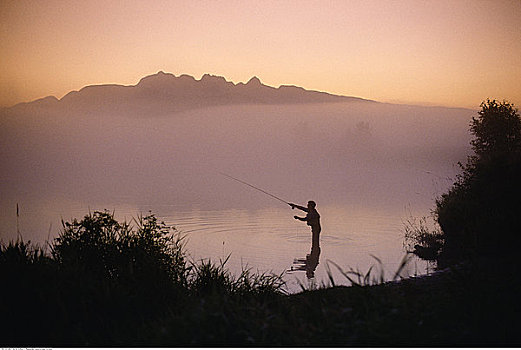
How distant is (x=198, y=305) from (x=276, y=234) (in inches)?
655

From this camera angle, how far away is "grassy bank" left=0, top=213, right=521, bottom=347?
Answer: 5648 mm

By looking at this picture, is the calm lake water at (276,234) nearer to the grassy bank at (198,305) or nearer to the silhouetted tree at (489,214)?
the silhouetted tree at (489,214)

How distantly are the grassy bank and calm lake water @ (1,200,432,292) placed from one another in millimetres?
2546

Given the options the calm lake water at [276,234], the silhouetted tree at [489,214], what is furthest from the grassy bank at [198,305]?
the calm lake water at [276,234]

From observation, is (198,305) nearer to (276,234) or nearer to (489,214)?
(489,214)

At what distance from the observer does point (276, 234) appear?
22609mm

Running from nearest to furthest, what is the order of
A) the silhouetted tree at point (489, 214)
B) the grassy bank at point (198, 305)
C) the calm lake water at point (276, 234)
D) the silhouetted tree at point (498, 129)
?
the grassy bank at point (198, 305) < the silhouetted tree at point (489, 214) < the calm lake water at point (276, 234) < the silhouetted tree at point (498, 129)

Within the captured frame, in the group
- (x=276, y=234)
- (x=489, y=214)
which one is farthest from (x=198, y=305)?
(x=276, y=234)

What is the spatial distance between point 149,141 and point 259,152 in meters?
40.4

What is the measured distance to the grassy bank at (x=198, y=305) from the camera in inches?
222

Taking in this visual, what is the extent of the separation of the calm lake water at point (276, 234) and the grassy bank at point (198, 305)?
2.55m

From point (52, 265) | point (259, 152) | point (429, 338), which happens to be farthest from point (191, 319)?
point (259, 152)

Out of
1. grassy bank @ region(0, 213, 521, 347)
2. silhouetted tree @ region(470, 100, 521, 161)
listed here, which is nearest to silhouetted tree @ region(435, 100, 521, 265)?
grassy bank @ region(0, 213, 521, 347)

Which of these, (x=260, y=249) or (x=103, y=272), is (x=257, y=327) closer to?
(x=103, y=272)
